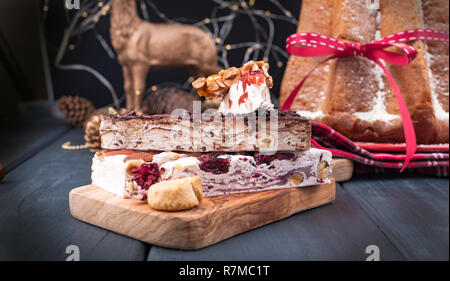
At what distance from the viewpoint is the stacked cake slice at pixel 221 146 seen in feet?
2.12

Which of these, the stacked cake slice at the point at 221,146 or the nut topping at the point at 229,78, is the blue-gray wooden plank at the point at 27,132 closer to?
the stacked cake slice at the point at 221,146

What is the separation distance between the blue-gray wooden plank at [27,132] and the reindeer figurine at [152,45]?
1.18ft

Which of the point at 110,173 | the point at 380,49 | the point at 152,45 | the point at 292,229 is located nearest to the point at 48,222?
the point at 110,173

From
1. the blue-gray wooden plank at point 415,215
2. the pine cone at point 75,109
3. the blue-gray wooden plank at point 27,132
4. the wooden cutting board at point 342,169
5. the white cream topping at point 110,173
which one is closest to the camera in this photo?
the blue-gray wooden plank at point 415,215

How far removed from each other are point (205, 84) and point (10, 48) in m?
0.96

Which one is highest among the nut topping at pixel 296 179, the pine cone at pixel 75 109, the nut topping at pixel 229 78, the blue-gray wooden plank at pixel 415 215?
the nut topping at pixel 229 78

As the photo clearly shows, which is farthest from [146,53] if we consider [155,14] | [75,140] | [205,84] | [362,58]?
[362,58]

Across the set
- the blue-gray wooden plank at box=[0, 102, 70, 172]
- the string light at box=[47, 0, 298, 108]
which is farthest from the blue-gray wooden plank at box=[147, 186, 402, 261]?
the string light at box=[47, 0, 298, 108]

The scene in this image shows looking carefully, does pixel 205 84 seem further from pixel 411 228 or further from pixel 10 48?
pixel 10 48

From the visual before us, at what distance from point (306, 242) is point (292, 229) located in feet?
0.30

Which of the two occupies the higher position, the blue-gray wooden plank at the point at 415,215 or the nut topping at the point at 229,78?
the nut topping at the point at 229,78

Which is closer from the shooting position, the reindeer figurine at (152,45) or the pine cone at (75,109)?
the reindeer figurine at (152,45)

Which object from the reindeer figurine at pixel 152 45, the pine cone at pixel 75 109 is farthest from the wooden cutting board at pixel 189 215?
the pine cone at pixel 75 109

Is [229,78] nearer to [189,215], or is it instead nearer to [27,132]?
[189,215]
